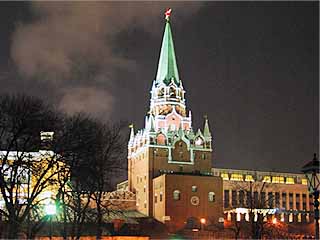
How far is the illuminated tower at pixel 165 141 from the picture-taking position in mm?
123188

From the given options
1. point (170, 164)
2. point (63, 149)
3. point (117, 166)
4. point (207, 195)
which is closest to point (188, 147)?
point (170, 164)

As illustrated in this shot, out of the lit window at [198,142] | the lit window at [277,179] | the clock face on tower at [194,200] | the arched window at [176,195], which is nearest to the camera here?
the arched window at [176,195]

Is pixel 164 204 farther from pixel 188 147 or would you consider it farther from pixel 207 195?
pixel 188 147

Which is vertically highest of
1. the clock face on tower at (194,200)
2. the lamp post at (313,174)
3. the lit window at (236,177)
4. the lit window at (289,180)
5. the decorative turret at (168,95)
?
the decorative turret at (168,95)

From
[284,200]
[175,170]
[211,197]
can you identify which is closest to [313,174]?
[211,197]

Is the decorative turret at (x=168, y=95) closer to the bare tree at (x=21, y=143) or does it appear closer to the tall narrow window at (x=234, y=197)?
the tall narrow window at (x=234, y=197)

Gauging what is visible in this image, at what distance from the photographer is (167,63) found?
133 metres

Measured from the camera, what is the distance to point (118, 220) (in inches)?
4144

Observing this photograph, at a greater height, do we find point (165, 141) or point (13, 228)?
point (165, 141)

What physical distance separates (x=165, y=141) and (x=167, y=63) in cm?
1920

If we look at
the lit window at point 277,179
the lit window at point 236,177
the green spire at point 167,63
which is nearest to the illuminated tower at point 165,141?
the green spire at point 167,63

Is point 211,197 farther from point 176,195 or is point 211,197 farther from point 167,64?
point 167,64

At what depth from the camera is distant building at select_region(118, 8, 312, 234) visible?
115 meters

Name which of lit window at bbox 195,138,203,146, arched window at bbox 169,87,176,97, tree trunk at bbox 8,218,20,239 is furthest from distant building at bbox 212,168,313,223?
tree trunk at bbox 8,218,20,239
